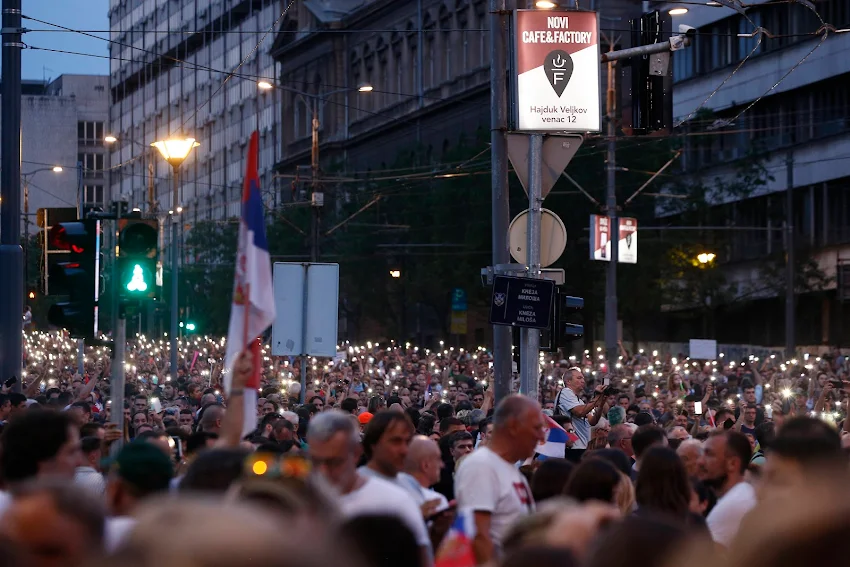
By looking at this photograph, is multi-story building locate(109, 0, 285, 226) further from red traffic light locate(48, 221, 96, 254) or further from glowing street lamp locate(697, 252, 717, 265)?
red traffic light locate(48, 221, 96, 254)

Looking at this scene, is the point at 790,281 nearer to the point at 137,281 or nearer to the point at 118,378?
the point at 137,281

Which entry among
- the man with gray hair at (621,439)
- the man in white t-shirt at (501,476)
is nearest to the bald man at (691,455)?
the man in white t-shirt at (501,476)

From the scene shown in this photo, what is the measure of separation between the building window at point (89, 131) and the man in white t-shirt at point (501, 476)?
131 metres

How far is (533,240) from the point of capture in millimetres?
15227

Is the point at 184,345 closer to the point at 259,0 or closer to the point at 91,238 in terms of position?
the point at 259,0

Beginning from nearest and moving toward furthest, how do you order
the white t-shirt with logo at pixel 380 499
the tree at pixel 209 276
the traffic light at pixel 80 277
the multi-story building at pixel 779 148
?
the white t-shirt with logo at pixel 380 499 → the traffic light at pixel 80 277 → the multi-story building at pixel 779 148 → the tree at pixel 209 276

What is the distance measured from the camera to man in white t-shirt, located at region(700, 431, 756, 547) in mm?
7598

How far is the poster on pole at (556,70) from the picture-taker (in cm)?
1512

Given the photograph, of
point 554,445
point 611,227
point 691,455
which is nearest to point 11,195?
point 554,445

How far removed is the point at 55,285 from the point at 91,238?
629 millimetres

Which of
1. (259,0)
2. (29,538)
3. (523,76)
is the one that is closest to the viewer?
(29,538)

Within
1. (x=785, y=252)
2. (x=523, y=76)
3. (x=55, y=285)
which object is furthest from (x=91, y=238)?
(x=785, y=252)

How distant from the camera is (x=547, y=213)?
15.5 meters

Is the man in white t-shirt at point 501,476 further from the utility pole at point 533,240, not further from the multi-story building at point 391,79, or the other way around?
the multi-story building at point 391,79
